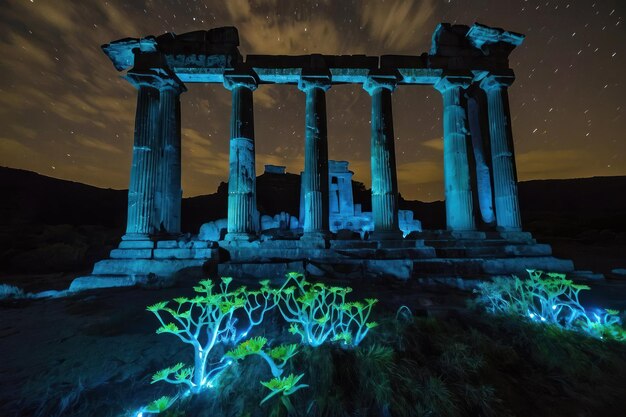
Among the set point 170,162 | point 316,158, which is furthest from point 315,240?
point 170,162

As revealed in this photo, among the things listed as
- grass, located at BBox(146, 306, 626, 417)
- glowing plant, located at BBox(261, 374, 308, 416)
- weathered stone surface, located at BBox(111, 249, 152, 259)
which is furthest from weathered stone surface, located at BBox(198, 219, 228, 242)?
glowing plant, located at BBox(261, 374, 308, 416)

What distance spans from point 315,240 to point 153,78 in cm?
883

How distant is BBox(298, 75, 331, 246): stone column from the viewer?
10.8 m

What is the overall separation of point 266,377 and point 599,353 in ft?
13.3

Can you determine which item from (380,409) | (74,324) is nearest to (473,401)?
(380,409)

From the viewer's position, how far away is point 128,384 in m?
3.16

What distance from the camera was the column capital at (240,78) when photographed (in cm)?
1105

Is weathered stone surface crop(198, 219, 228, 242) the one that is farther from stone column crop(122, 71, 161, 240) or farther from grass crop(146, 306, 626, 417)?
grass crop(146, 306, 626, 417)

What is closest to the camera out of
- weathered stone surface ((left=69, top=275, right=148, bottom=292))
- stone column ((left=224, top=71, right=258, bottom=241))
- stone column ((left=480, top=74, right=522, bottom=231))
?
weathered stone surface ((left=69, top=275, right=148, bottom=292))

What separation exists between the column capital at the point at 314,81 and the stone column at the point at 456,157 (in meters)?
4.79

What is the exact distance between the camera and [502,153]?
11.5 m

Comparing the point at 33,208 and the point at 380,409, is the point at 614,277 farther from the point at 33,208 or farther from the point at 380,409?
the point at 33,208

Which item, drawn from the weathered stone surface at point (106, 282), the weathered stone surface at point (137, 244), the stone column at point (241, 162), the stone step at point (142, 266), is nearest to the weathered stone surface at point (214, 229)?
the stone column at point (241, 162)

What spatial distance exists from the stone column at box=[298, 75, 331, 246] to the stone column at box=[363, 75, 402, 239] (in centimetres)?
193
